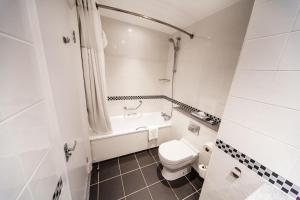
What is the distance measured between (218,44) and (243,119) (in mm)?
1111

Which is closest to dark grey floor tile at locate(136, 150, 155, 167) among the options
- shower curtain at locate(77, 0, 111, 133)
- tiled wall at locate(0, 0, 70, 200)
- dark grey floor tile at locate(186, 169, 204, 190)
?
dark grey floor tile at locate(186, 169, 204, 190)

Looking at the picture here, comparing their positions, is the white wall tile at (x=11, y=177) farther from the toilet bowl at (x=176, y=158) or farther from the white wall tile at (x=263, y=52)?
the toilet bowl at (x=176, y=158)

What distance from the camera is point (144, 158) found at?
199 cm

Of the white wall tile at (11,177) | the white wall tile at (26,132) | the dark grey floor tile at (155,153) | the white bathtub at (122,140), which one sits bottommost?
the dark grey floor tile at (155,153)

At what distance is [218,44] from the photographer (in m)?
1.51

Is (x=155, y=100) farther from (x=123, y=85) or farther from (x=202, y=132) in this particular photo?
(x=202, y=132)

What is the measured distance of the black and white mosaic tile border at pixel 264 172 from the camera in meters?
0.67

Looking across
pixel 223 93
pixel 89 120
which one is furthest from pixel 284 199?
pixel 89 120

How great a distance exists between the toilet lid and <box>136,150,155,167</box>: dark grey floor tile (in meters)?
0.48

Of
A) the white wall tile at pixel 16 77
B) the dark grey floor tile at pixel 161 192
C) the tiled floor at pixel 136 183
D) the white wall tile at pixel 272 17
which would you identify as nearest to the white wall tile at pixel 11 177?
the white wall tile at pixel 16 77

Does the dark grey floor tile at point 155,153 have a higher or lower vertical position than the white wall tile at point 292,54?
lower

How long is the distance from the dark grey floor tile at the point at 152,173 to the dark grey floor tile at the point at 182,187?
202 millimetres

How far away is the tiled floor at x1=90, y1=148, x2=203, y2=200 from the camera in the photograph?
1.42 m

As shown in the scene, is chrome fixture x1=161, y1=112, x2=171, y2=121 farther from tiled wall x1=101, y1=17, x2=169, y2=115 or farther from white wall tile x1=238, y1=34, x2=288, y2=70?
white wall tile x1=238, y1=34, x2=288, y2=70
